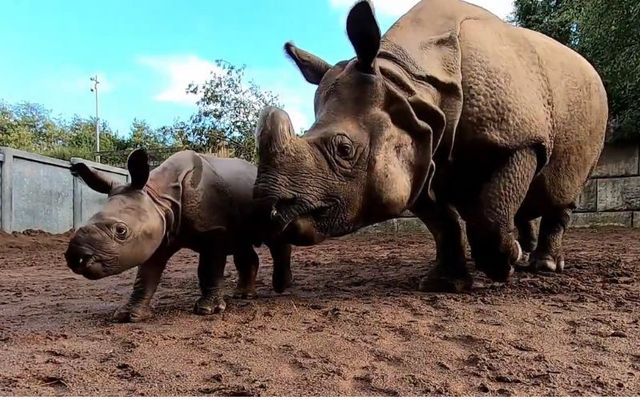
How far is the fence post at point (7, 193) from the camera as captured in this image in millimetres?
10812

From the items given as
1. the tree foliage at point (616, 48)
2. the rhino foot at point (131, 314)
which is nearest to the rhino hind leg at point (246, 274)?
the rhino foot at point (131, 314)

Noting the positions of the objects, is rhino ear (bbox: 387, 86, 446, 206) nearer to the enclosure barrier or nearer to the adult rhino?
the adult rhino

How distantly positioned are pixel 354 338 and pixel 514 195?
1258mm

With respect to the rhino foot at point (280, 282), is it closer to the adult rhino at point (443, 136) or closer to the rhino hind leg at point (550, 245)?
the adult rhino at point (443, 136)

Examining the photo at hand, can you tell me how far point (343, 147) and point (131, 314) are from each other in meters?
1.23

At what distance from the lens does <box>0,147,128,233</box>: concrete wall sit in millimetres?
10914

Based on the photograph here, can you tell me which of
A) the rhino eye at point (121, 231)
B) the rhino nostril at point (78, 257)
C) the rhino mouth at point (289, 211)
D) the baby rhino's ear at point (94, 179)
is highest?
the baby rhino's ear at point (94, 179)

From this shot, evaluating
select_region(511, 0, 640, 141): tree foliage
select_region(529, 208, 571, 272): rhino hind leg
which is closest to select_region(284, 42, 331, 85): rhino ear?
select_region(529, 208, 571, 272): rhino hind leg

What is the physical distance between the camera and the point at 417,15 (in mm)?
3510

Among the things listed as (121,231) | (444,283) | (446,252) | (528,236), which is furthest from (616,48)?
(121,231)

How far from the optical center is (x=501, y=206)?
326 cm

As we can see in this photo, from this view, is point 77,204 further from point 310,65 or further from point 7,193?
point 310,65

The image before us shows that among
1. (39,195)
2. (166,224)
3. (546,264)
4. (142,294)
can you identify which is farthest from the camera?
(39,195)

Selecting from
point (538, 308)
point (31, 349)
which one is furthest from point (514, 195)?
point (31, 349)
